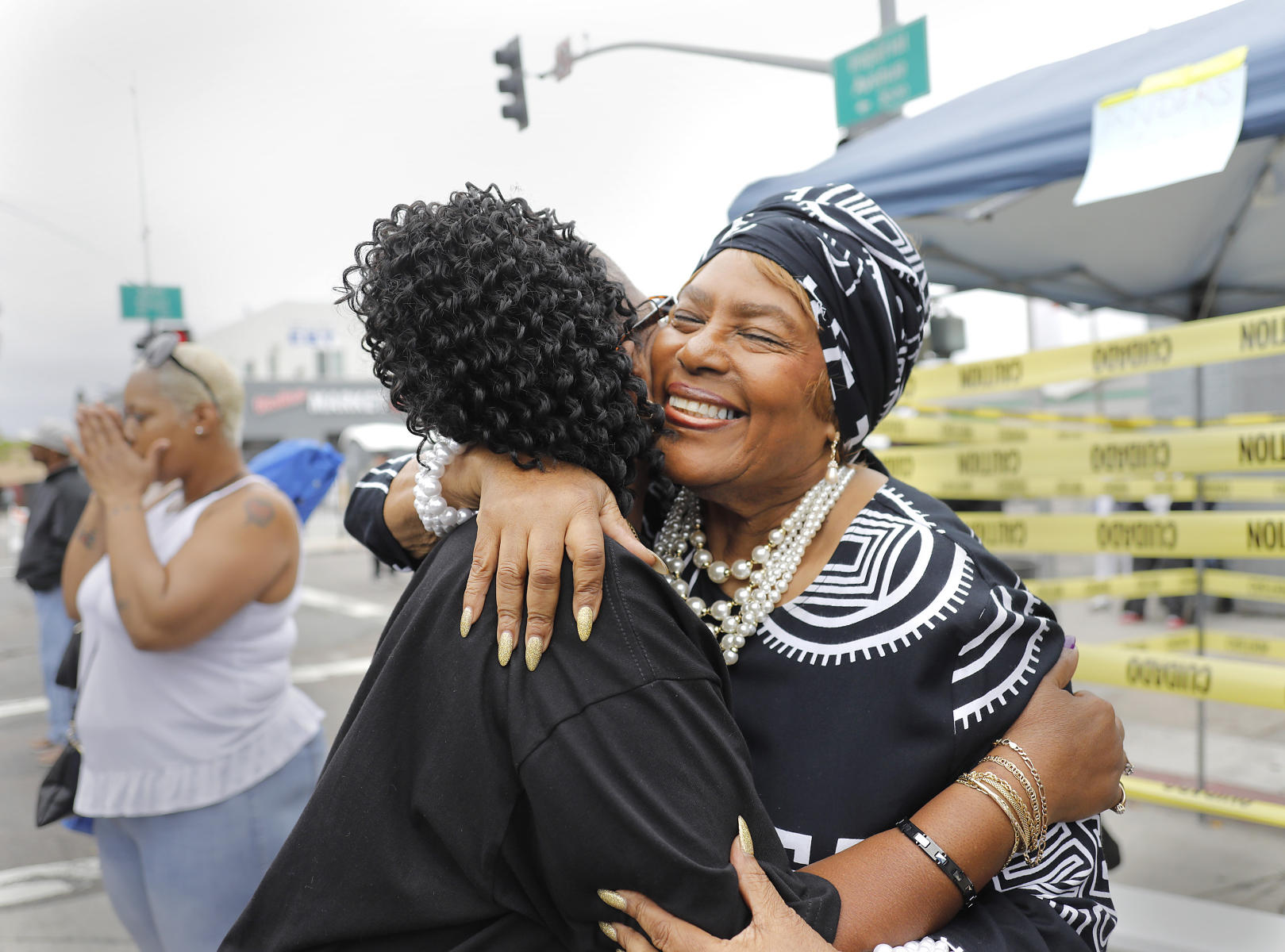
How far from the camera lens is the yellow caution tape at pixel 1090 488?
3.98 m

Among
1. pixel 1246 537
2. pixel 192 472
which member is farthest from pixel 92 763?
pixel 1246 537

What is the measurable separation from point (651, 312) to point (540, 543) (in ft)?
1.79

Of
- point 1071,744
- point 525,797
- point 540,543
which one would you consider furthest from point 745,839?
point 1071,744

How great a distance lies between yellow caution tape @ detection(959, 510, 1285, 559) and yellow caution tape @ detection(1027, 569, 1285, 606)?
0.29 m

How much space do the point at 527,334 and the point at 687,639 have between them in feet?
1.27

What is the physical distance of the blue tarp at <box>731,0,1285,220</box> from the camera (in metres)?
2.27

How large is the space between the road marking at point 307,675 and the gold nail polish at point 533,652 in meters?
6.65

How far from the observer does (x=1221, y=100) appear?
7.42ft

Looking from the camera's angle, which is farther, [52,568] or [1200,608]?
[52,568]

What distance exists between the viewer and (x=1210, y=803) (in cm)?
345

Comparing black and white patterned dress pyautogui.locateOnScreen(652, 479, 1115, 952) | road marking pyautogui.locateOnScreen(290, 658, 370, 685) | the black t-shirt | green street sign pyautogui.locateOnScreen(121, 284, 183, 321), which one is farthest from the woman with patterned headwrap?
green street sign pyautogui.locateOnScreen(121, 284, 183, 321)

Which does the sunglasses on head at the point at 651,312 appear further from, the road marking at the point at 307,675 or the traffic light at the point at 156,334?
the road marking at the point at 307,675

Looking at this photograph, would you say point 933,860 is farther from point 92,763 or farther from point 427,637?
point 92,763

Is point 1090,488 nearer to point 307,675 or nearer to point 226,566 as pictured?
point 226,566
